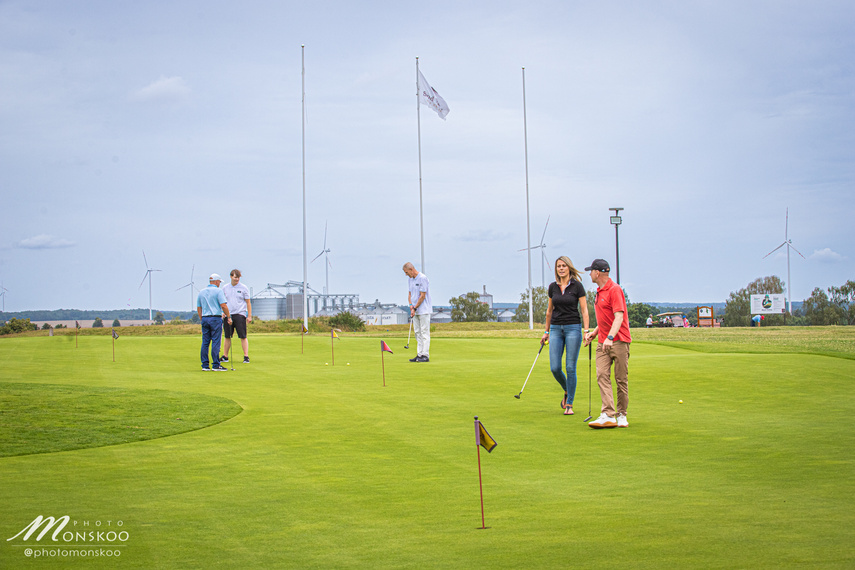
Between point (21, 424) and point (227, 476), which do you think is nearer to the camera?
point (227, 476)

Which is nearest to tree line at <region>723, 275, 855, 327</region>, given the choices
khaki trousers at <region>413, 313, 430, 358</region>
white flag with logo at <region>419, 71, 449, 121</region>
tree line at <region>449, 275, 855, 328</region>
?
tree line at <region>449, 275, 855, 328</region>

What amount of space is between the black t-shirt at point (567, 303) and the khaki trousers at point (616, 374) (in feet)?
4.25

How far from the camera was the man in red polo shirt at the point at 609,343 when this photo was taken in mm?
10742

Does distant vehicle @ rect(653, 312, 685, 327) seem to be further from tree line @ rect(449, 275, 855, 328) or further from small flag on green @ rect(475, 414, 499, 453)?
small flag on green @ rect(475, 414, 499, 453)

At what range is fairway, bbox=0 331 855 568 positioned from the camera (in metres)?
5.32

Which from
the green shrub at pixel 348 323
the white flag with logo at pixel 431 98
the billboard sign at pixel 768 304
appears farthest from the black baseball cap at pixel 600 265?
the billboard sign at pixel 768 304

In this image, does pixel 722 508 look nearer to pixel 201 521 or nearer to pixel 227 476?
pixel 201 521

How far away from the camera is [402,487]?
287 inches

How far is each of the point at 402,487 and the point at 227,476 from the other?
1.89m

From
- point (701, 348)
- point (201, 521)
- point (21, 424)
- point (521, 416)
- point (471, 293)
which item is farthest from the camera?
point (471, 293)

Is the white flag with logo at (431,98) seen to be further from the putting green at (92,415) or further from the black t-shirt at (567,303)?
the black t-shirt at (567,303)

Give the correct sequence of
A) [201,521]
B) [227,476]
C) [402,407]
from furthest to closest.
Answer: [402,407], [227,476], [201,521]

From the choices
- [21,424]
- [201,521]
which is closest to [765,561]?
[201,521]

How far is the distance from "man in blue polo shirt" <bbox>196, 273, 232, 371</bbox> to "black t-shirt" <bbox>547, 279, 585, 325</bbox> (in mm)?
9679
